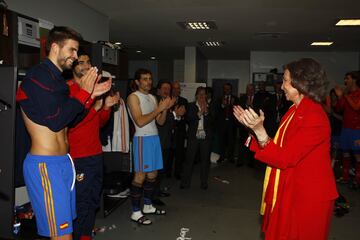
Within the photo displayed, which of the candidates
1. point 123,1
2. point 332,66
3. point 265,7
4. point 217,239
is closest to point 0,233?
point 217,239

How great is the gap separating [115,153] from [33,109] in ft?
7.51

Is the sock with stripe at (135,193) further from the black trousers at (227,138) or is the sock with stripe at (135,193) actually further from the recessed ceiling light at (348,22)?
the recessed ceiling light at (348,22)

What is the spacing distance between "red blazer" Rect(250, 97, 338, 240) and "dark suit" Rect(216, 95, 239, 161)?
4919 millimetres

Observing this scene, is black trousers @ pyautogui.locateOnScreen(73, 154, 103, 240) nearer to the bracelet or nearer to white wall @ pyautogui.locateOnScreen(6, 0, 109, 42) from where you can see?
the bracelet

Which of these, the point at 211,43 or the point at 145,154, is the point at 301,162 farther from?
the point at 211,43

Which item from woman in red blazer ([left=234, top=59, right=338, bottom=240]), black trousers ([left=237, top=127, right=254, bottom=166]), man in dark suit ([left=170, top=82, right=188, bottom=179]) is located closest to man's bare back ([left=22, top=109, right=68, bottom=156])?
woman in red blazer ([left=234, top=59, right=338, bottom=240])

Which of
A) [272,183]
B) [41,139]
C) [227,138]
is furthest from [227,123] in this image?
[41,139]

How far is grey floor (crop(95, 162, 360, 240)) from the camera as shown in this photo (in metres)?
3.20

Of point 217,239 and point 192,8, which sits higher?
point 192,8

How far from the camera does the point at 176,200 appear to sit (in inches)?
169

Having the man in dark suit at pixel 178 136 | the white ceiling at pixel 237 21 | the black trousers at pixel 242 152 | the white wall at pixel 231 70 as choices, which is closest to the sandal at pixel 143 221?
→ the man in dark suit at pixel 178 136

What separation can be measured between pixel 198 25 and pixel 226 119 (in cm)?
196

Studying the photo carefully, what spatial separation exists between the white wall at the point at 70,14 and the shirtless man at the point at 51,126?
197 cm

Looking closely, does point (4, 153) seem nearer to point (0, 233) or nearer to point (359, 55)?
point (0, 233)
